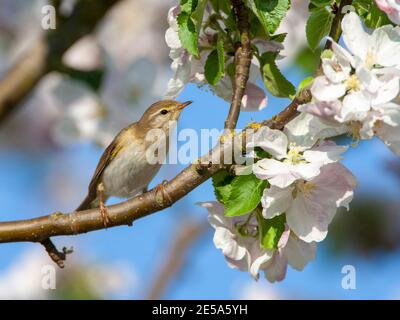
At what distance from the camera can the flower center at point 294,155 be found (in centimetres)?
225

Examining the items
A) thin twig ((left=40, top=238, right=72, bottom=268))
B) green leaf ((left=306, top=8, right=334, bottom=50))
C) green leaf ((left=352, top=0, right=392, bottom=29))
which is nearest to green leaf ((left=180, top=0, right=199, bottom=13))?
green leaf ((left=306, top=8, right=334, bottom=50))

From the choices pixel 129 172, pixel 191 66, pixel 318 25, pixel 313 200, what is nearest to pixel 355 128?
pixel 313 200

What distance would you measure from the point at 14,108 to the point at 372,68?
2.28 meters

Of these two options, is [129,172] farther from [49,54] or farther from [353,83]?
[353,83]

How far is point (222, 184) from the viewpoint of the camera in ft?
7.95

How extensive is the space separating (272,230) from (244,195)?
0.17 meters

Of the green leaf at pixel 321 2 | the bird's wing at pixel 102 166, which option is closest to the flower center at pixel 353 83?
the green leaf at pixel 321 2

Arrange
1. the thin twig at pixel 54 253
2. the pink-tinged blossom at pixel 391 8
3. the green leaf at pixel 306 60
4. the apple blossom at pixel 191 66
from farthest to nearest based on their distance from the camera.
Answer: the green leaf at pixel 306 60, the thin twig at pixel 54 253, the apple blossom at pixel 191 66, the pink-tinged blossom at pixel 391 8

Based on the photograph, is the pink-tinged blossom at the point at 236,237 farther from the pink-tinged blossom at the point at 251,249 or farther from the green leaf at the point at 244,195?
the green leaf at the point at 244,195

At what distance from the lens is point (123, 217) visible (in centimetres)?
257

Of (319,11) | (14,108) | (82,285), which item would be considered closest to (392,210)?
(82,285)

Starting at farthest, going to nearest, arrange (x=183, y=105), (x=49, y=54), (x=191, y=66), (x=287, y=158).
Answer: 1. (x=183, y=105)
2. (x=49, y=54)
3. (x=191, y=66)
4. (x=287, y=158)

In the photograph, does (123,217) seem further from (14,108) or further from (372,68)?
(14,108)

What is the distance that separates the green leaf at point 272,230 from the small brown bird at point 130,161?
168cm
